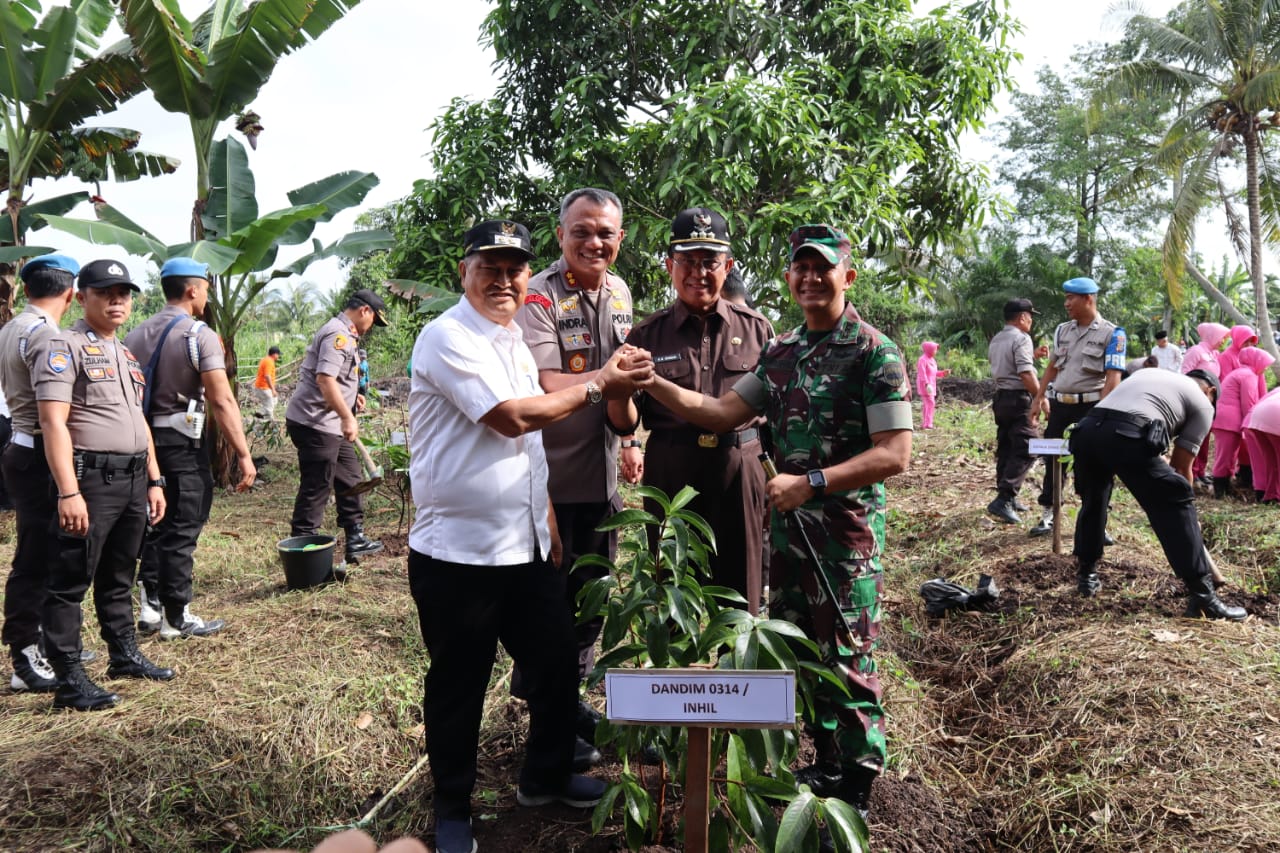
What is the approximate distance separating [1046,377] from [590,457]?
4931 millimetres

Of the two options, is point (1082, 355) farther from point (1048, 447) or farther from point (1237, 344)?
point (1237, 344)

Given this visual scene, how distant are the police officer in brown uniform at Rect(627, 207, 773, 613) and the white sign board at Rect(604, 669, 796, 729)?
127 centimetres

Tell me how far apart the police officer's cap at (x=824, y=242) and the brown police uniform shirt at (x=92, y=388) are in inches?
115

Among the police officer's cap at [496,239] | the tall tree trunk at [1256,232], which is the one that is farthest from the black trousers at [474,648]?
the tall tree trunk at [1256,232]

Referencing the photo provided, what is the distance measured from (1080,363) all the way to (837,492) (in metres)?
4.45

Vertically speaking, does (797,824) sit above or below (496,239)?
below

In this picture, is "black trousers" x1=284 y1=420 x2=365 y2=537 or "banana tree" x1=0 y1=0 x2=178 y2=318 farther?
"banana tree" x1=0 y1=0 x2=178 y2=318

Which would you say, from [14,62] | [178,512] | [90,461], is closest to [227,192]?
[14,62]

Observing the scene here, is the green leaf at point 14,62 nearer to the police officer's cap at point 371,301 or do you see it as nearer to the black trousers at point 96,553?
the police officer's cap at point 371,301

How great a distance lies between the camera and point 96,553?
3.50m

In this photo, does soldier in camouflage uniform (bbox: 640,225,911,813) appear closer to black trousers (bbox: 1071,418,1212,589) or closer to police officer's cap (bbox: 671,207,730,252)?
police officer's cap (bbox: 671,207,730,252)

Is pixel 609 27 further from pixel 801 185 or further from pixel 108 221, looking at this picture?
pixel 108 221

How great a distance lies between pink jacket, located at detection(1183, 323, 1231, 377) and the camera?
822 cm

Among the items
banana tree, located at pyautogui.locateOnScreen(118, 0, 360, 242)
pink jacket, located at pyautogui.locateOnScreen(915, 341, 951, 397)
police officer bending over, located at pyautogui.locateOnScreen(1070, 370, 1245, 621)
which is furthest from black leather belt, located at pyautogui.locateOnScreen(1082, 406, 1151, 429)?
pink jacket, located at pyautogui.locateOnScreen(915, 341, 951, 397)
